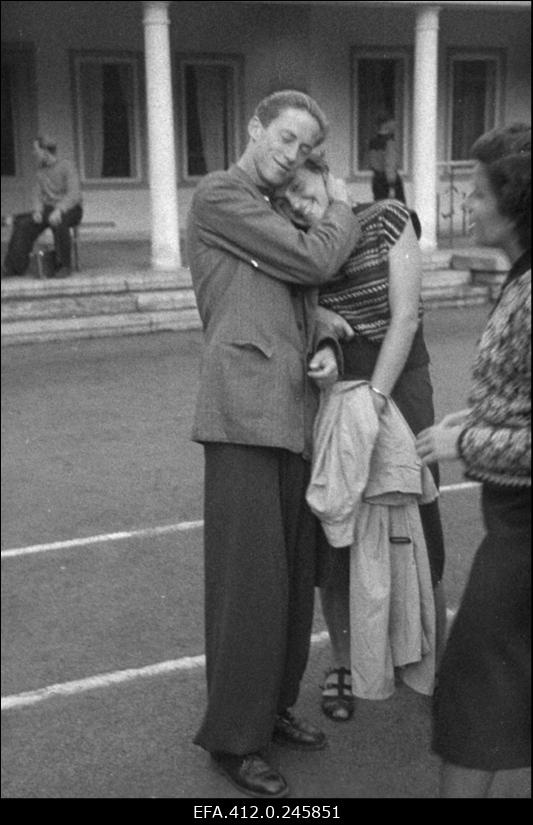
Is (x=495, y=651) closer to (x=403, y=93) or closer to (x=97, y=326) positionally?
(x=97, y=326)

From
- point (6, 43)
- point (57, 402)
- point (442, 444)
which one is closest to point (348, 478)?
point (442, 444)

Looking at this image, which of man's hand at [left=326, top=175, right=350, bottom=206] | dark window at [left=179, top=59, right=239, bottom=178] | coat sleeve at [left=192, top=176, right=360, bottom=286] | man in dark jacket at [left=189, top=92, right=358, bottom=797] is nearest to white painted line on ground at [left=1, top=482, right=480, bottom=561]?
man in dark jacket at [left=189, top=92, right=358, bottom=797]

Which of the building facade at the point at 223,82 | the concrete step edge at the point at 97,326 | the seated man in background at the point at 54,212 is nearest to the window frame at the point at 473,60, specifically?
the building facade at the point at 223,82

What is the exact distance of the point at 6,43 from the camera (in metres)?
15.8

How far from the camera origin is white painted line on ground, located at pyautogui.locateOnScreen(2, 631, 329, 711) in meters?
4.70

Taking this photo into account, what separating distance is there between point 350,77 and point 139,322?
6.90 meters

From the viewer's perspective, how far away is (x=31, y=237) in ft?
42.3

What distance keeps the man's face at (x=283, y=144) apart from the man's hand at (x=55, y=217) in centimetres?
985

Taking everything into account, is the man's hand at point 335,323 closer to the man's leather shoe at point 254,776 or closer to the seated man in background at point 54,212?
the man's leather shoe at point 254,776

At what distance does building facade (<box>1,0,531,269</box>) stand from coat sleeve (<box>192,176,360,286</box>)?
38.9ft

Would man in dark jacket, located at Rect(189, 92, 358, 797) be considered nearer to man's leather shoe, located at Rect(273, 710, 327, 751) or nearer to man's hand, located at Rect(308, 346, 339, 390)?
man's hand, located at Rect(308, 346, 339, 390)

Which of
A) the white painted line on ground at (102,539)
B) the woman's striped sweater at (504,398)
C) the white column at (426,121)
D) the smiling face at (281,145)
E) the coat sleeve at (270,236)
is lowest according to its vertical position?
the white painted line on ground at (102,539)

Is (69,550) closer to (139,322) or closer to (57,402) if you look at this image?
(57,402)

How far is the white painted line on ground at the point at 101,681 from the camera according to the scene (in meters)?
4.70
